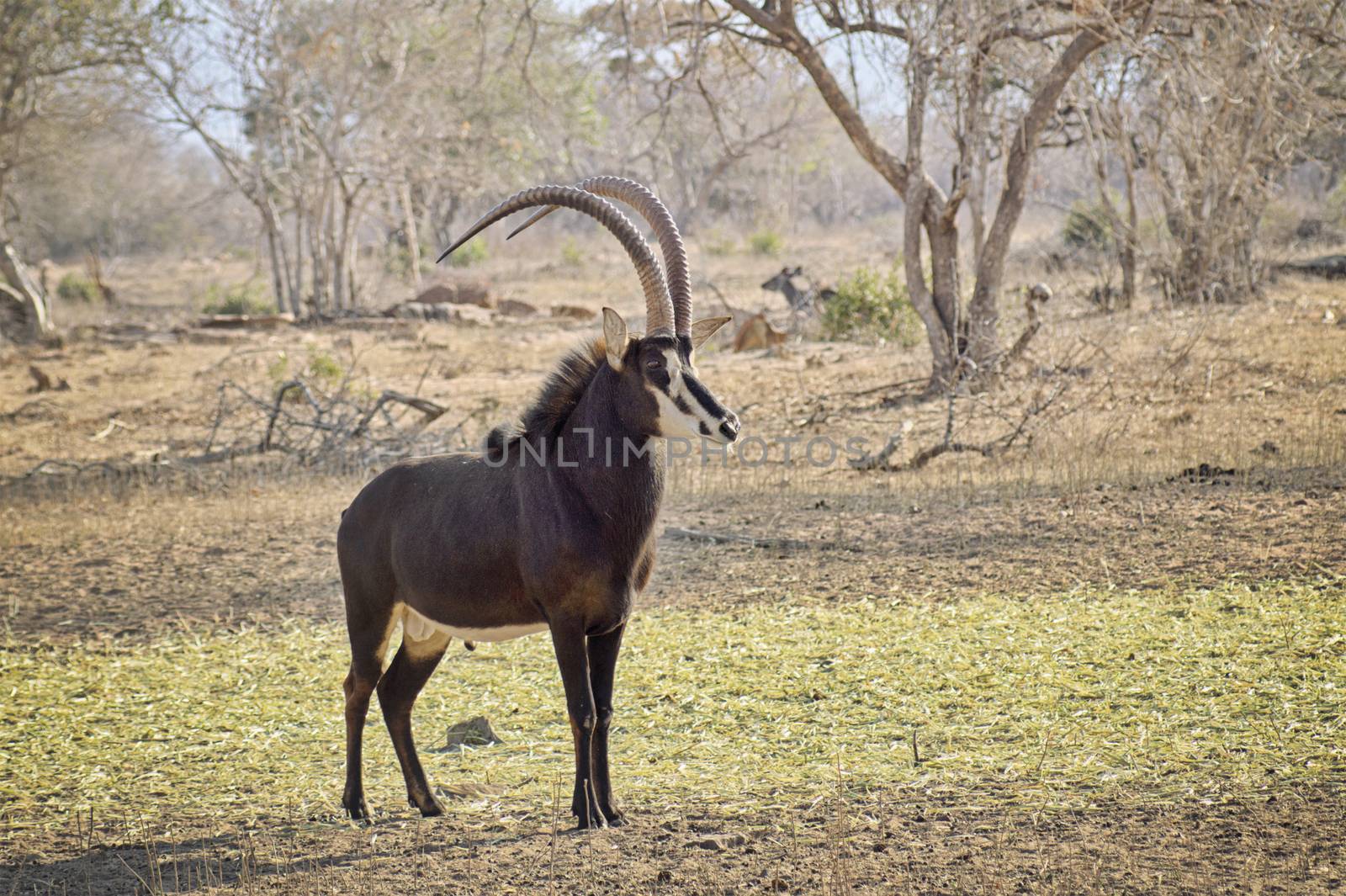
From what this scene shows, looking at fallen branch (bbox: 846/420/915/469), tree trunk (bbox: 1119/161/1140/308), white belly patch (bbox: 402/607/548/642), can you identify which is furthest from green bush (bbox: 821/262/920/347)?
white belly patch (bbox: 402/607/548/642)

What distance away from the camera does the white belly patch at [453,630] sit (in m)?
4.49

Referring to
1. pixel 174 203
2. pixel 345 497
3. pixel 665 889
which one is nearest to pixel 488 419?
pixel 345 497

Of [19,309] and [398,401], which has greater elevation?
[19,309]

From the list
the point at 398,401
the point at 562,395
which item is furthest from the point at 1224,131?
the point at 562,395

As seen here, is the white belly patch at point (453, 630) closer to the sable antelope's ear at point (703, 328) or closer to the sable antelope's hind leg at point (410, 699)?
the sable antelope's hind leg at point (410, 699)

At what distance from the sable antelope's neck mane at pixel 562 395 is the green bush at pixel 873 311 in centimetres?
1339

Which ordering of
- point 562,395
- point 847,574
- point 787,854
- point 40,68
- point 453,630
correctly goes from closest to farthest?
point 787,854
point 453,630
point 562,395
point 847,574
point 40,68

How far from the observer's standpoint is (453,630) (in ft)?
14.9

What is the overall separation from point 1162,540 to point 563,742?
422cm

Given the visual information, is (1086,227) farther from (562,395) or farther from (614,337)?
(614,337)

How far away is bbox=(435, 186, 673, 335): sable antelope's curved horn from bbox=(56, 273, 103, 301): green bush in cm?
3105

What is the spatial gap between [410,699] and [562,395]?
1359 millimetres

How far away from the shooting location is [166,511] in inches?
402

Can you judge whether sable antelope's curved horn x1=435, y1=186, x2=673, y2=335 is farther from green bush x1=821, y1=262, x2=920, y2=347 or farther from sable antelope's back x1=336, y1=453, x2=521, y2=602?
green bush x1=821, y1=262, x2=920, y2=347
